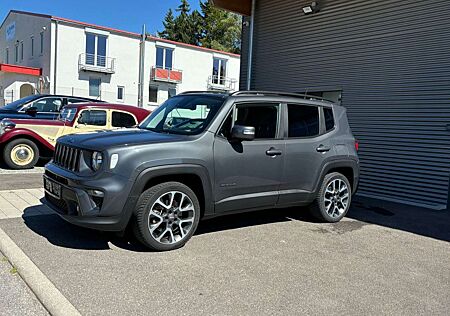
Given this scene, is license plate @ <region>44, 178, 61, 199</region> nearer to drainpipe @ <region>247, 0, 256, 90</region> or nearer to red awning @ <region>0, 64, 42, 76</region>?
drainpipe @ <region>247, 0, 256, 90</region>

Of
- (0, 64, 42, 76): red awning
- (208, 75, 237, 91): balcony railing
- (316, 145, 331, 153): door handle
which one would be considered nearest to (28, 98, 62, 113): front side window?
(316, 145, 331, 153): door handle

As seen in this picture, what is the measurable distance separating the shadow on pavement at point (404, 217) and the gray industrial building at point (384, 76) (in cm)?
70

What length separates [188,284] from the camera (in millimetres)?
3738

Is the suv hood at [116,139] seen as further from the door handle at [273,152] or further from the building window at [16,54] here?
the building window at [16,54]

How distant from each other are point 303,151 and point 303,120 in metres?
0.49

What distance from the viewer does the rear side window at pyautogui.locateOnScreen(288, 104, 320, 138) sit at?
5734 millimetres

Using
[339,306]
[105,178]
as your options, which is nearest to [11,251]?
[105,178]

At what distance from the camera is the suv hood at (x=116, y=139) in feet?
14.4

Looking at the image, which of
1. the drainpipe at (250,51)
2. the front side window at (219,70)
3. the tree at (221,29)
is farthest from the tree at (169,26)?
the drainpipe at (250,51)

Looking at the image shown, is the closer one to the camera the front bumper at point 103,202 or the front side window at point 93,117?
the front bumper at point 103,202

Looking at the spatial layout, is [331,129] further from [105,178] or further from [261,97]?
[105,178]

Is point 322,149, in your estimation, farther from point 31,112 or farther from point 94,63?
point 94,63

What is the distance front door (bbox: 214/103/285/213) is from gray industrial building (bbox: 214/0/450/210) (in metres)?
4.39

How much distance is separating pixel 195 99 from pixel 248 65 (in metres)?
7.37
